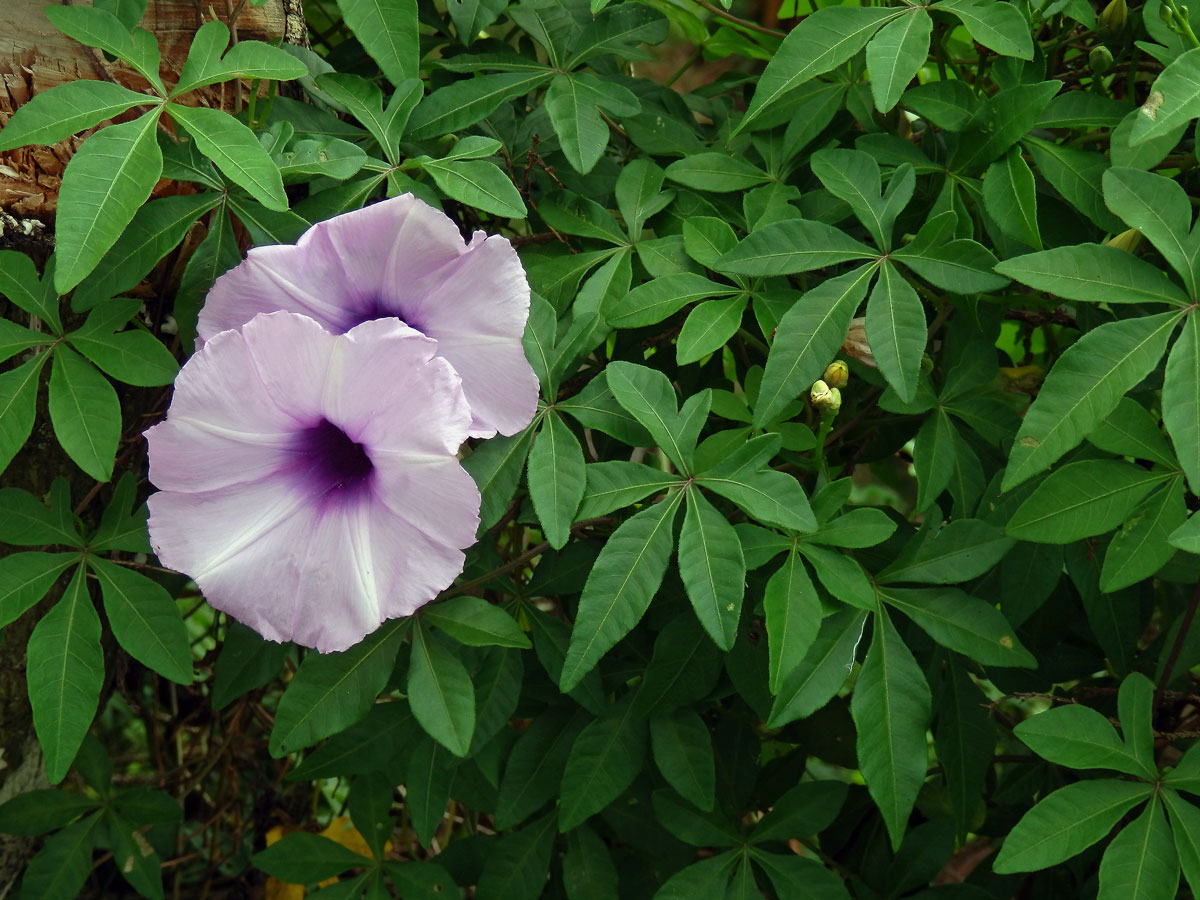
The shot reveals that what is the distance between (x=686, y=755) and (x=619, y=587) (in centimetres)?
35

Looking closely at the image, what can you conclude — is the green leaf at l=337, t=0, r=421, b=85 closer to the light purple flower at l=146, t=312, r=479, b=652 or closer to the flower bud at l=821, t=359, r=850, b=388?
the light purple flower at l=146, t=312, r=479, b=652

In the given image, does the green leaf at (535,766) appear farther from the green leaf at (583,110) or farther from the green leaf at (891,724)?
the green leaf at (583,110)

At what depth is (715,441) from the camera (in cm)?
111

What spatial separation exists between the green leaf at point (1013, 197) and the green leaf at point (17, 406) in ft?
3.38

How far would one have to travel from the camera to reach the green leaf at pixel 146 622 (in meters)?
1.14

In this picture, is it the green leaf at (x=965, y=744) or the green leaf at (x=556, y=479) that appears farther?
the green leaf at (x=965, y=744)

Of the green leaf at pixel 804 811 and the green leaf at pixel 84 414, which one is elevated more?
the green leaf at pixel 84 414

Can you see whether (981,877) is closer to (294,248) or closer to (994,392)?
(994,392)

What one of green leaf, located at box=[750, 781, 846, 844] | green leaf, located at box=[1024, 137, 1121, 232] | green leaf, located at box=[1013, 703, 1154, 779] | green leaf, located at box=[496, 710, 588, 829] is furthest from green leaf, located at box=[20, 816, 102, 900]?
green leaf, located at box=[1024, 137, 1121, 232]

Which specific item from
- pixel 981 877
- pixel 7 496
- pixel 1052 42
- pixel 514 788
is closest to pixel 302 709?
pixel 514 788

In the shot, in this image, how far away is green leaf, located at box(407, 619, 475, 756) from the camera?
1067 mm

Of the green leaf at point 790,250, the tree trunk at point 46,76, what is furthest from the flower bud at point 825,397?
the tree trunk at point 46,76

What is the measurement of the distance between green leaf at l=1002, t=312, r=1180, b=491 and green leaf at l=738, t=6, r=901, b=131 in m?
0.39

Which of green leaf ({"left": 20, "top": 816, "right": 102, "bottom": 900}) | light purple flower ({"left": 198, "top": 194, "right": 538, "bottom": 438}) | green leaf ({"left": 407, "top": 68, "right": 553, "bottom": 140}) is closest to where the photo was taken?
light purple flower ({"left": 198, "top": 194, "right": 538, "bottom": 438})
